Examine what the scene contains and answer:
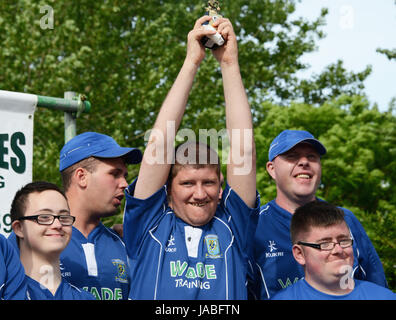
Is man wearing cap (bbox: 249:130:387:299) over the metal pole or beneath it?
beneath

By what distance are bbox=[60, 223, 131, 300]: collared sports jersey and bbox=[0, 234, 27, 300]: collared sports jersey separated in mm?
546

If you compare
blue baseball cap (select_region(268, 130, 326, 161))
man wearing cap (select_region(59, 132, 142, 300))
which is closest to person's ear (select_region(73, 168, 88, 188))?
man wearing cap (select_region(59, 132, 142, 300))

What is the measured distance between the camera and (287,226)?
365 cm

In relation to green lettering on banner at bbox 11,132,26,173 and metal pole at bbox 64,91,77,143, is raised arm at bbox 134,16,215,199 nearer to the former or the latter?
green lettering on banner at bbox 11,132,26,173

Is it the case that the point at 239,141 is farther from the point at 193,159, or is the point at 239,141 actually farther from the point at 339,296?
the point at 339,296

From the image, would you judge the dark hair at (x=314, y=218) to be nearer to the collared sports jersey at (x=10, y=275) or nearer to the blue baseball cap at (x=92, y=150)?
the blue baseball cap at (x=92, y=150)

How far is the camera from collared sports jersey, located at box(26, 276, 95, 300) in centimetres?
282

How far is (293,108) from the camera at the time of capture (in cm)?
1320

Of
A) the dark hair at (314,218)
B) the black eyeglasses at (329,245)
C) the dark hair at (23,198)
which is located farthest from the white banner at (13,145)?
the black eyeglasses at (329,245)

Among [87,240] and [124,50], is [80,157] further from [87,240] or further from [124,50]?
[124,50]

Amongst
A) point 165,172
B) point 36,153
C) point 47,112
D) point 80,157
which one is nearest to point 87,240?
point 80,157

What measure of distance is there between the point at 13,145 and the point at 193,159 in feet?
4.49

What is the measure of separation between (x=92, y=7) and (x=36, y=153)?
5041 mm

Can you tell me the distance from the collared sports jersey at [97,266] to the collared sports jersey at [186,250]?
382mm
